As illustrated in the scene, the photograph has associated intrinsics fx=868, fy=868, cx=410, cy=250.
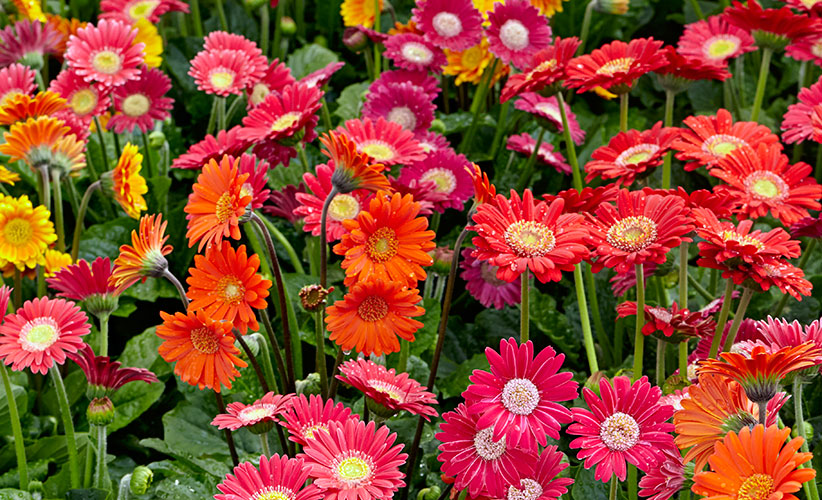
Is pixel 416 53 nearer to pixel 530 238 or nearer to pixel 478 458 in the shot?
pixel 530 238

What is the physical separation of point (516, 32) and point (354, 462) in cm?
126

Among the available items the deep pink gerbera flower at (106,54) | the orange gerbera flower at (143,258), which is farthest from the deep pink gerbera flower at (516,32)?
the orange gerbera flower at (143,258)

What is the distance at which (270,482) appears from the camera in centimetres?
97

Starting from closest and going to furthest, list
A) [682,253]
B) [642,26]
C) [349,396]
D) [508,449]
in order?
[508,449], [682,253], [349,396], [642,26]

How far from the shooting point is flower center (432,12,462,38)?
1.95 meters

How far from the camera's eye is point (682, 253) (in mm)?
1294

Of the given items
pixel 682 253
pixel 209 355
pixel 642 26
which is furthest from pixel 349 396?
pixel 642 26

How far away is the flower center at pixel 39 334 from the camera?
118 centimetres

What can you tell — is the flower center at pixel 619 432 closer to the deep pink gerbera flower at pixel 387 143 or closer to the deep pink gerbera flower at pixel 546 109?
the deep pink gerbera flower at pixel 387 143

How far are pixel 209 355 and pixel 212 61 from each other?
0.88 meters

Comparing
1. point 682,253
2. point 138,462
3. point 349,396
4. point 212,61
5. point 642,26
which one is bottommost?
point 138,462

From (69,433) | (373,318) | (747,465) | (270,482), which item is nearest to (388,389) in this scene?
(373,318)

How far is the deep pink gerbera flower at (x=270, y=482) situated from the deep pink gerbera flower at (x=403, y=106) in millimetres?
1009

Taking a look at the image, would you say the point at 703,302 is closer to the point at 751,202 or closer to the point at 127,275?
the point at 751,202
